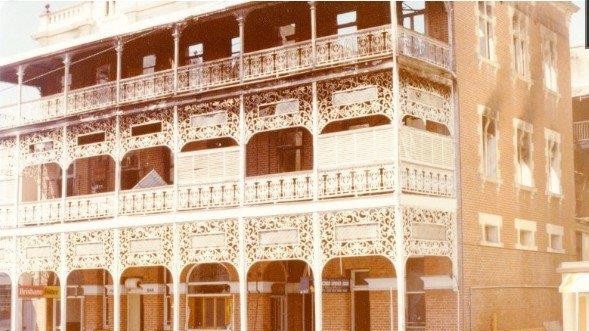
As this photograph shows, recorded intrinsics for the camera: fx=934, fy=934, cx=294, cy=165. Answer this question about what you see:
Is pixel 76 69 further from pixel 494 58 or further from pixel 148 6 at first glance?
pixel 494 58

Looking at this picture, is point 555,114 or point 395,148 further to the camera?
point 555,114

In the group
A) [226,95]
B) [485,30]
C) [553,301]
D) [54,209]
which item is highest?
[485,30]

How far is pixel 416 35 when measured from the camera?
23.0m

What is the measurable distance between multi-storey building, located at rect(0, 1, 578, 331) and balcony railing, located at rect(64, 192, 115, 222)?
62 mm

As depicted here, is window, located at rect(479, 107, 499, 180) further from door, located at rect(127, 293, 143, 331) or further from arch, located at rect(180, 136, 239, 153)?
door, located at rect(127, 293, 143, 331)

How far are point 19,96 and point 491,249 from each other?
15.2 metres

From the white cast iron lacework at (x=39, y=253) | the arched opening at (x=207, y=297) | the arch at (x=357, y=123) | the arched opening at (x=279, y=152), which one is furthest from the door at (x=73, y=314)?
the arch at (x=357, y=123)

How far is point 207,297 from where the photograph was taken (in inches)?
1137

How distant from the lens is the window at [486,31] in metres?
26.6

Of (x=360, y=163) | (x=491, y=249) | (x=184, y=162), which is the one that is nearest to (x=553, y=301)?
(x=491, y=249)

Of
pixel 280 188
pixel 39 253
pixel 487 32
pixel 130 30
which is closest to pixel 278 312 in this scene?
pixel 280 188

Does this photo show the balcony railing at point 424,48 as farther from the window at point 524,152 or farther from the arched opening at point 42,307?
the arched opening at point 42,307

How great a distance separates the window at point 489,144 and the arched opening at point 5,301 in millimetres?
20550

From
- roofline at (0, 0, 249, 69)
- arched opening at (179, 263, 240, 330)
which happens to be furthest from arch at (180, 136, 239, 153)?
roofline at (0, 0, 249, 69)
